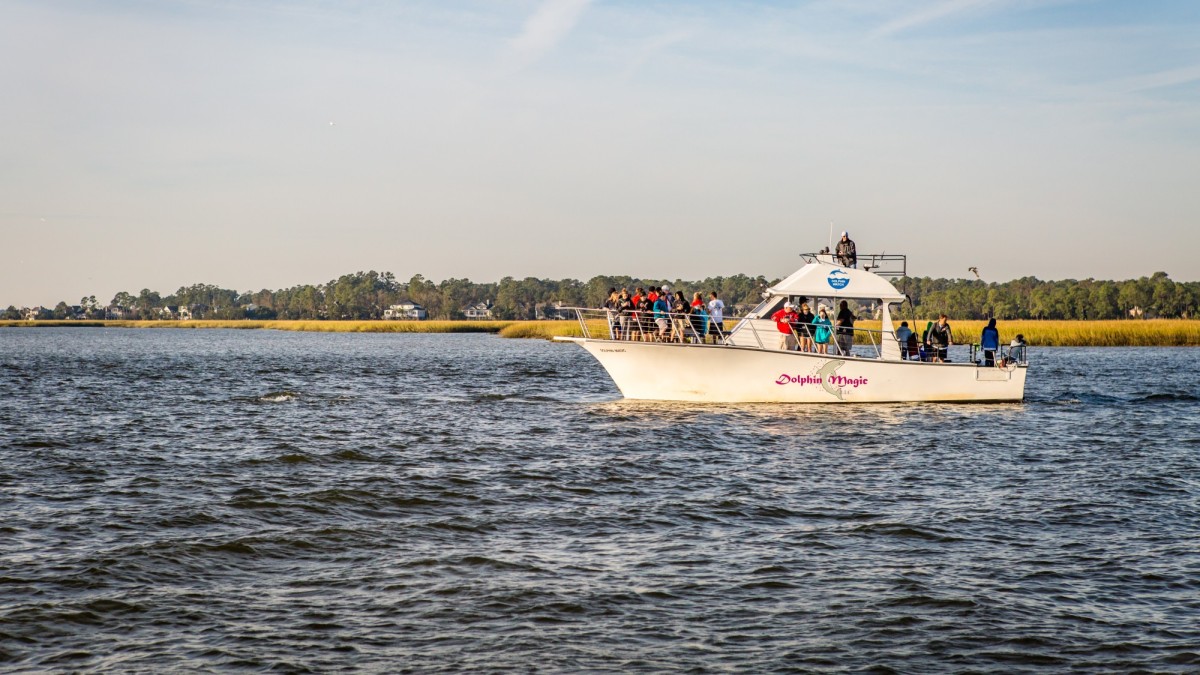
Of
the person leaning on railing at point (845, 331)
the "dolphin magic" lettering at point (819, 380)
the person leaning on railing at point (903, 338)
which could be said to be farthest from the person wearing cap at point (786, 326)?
the person leaning on railing at point (903, 338)

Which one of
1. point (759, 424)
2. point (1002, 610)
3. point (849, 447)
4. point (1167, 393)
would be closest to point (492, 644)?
point (1002, 610)

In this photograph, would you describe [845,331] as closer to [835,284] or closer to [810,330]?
[810,330]

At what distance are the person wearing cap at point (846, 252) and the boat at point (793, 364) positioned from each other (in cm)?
21

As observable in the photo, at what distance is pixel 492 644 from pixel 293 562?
3855 mm

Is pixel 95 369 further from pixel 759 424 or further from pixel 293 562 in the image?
pixel 293 562

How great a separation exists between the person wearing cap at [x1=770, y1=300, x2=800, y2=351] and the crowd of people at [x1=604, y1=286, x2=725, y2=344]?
141 cm

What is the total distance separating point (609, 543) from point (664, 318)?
50.2ft

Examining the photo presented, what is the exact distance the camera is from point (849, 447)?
71.9 ft

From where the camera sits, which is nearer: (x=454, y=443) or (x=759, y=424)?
(x=454, y=443)

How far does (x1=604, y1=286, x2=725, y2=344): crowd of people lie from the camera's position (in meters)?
28.0

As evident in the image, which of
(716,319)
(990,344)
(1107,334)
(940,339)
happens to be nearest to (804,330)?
(716,319)

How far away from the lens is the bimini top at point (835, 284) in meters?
29.2

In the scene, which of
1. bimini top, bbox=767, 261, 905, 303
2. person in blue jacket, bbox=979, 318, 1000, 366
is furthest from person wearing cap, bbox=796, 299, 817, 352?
person in blue jacket, bbox=979, 318, 1000, 366

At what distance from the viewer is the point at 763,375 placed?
90.6 ft
